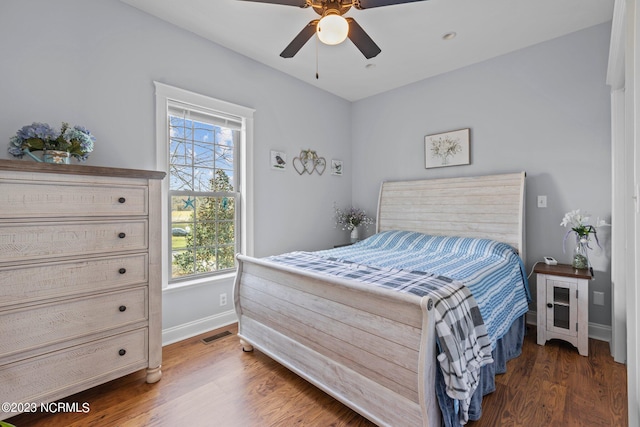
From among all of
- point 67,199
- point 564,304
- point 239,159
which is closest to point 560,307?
point 564,304

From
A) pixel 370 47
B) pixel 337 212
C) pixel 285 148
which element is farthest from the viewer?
pixel 337 212

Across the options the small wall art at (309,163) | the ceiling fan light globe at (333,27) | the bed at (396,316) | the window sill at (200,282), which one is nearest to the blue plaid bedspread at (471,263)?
the bed at (396,316)

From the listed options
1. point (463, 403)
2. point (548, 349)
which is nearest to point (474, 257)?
point (548, 349)

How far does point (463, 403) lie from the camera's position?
1328 mm

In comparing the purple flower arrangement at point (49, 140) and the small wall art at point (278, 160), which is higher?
the small wall art at point (278, 160)

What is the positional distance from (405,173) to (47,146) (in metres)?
3.46

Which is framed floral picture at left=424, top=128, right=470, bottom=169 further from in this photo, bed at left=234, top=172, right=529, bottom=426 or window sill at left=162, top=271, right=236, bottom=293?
window sill at left=162, top=271, right=236, bottom=293

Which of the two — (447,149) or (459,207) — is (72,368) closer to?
(459,207)

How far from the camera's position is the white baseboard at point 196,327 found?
2568 mm

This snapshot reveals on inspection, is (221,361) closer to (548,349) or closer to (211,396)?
(211,396)

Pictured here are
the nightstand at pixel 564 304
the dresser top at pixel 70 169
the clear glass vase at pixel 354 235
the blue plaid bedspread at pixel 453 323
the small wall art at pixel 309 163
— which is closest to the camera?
the blue plaid bedspread at pixel 453 323

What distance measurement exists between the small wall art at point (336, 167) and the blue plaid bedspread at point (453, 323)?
2344 millimetres

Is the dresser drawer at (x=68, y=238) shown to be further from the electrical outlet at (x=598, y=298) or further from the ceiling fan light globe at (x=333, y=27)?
the electrical outlet at (x=598, y=298)

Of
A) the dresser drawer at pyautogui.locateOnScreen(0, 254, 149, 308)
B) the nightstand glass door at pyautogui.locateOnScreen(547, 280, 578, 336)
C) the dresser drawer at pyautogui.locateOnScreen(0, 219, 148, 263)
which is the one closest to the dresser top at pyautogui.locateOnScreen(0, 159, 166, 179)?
the dresser drawer at pyautogui.locateOnScreen(0, 219, 148, 263)
